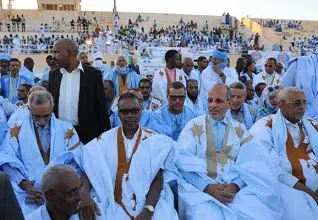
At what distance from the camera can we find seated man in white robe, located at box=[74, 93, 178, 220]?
372 centimetres

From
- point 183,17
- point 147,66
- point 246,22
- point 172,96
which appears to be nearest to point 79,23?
point 183,17

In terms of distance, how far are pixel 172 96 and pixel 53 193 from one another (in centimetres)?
242

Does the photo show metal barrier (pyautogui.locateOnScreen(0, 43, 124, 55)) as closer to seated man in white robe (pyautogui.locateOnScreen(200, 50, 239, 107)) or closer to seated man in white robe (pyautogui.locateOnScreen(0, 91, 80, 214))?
seated man in white robe (pyautogui.locateOnScreen(200, 50, 239, 107))

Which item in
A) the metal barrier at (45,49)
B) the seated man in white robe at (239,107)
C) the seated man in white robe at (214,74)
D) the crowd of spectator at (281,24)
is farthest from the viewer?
→ the crowd of spectator at (281,24)

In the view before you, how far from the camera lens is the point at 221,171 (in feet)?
13.7

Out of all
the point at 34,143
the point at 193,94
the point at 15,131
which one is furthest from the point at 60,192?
the point at 193,94

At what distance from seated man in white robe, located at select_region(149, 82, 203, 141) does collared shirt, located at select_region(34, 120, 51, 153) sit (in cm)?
128

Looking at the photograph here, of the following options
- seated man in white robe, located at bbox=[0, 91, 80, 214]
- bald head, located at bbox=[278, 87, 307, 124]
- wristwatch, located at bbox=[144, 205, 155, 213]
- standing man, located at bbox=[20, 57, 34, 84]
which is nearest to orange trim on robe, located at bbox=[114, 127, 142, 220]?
wristwatch, located at bbox=[144, 205, 155, 213]

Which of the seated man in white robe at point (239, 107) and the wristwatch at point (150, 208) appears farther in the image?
the seated man in white robe at point (239, 107)

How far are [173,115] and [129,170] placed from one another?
1373mm

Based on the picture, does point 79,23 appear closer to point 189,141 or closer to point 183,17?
point 183,17

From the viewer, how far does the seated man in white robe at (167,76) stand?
306 inches

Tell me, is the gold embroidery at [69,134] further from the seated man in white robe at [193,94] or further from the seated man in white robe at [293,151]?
the seated man in white robe at [193,94]

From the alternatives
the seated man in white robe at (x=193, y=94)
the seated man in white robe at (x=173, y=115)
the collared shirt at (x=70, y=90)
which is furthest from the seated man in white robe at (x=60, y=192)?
the seated man in white robe at (x=193, y=94)
